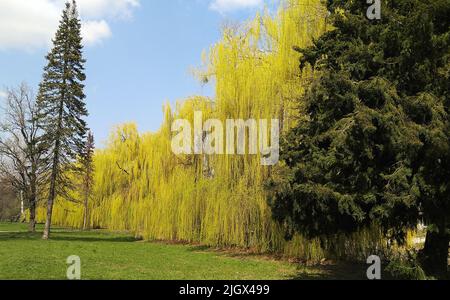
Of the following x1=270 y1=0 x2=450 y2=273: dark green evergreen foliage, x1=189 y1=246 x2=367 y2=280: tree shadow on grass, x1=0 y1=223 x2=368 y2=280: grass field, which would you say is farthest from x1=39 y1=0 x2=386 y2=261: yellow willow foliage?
x1=270 y1=0 x2=450 y2=273: dark green evergreen foliage

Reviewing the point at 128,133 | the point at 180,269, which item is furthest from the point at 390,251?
the point at 128,133

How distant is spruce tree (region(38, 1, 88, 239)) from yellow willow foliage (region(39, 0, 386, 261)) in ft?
20.6

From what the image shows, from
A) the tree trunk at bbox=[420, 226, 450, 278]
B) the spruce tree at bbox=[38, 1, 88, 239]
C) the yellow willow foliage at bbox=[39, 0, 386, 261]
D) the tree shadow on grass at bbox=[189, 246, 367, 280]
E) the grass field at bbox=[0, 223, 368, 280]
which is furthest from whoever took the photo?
the spruce tree at bbox=[38, 1, 88, 239]

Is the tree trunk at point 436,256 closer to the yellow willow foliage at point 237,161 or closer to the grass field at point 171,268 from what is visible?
the grass field at point 171,268

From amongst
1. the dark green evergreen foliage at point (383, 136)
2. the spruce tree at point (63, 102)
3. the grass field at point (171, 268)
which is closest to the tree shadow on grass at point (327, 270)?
the grass field at point (171, 268)

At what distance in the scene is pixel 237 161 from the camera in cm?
1970

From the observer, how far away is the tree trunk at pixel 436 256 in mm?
10727

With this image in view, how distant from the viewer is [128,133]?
3816cm

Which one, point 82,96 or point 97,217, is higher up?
point 82,96

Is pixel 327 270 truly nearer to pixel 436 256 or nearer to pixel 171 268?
pixel 436 256

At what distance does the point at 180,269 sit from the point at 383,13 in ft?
32.3

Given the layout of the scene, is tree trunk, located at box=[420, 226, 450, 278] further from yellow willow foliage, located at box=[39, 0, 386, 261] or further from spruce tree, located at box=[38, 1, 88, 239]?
spruce tree, located at box=[38, 1, 88, 239]

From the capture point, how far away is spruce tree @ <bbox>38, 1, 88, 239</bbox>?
96.2 feet
